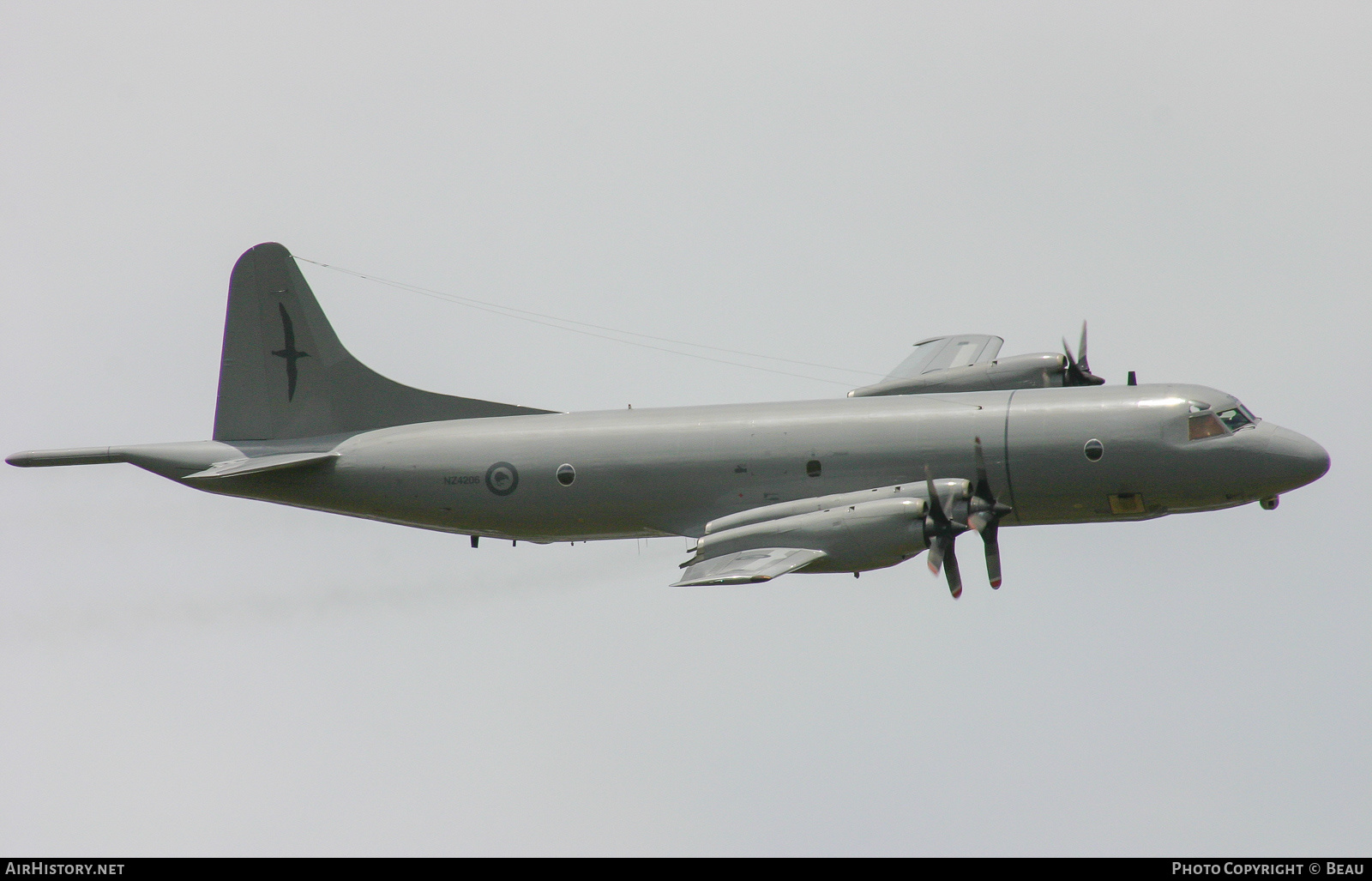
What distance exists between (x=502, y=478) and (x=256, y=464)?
4663mm

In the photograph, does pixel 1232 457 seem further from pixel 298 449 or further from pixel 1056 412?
pixel 298 449

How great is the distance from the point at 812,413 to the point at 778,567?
3.63 meters

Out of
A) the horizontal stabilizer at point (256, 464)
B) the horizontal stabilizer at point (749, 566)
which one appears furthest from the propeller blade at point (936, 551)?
the horizontal stabilizer at point (256, 464)

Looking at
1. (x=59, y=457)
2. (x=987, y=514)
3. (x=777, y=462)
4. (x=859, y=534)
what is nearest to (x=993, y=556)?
(x=987, y=514)

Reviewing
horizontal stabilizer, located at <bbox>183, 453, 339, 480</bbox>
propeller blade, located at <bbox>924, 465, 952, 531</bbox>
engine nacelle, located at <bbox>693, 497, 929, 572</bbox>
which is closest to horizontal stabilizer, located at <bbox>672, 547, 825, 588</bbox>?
engine nacelle, located at <bbox>693, 497, 929, 572</bbox>

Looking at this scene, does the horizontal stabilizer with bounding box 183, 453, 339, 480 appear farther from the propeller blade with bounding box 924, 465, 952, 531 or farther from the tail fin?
the propeller blade with bounding box 924, 465, 952, 531

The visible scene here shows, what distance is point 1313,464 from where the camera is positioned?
1104 inches

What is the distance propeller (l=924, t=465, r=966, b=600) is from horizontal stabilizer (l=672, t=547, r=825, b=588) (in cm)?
171

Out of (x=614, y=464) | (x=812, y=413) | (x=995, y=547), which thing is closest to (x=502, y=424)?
(x=614, y=464)

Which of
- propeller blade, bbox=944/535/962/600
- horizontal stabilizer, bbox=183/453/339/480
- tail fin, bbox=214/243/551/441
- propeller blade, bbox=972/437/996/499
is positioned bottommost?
propeller blade, bbox=944/535/962/600

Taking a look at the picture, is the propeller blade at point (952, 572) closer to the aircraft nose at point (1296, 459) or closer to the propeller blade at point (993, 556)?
the propeller blade at point (993, 556)

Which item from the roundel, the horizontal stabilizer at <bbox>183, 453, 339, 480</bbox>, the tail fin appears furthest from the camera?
the tail fin

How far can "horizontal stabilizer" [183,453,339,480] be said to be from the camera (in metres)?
30.5

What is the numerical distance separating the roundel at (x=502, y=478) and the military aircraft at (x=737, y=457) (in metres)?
0.03
